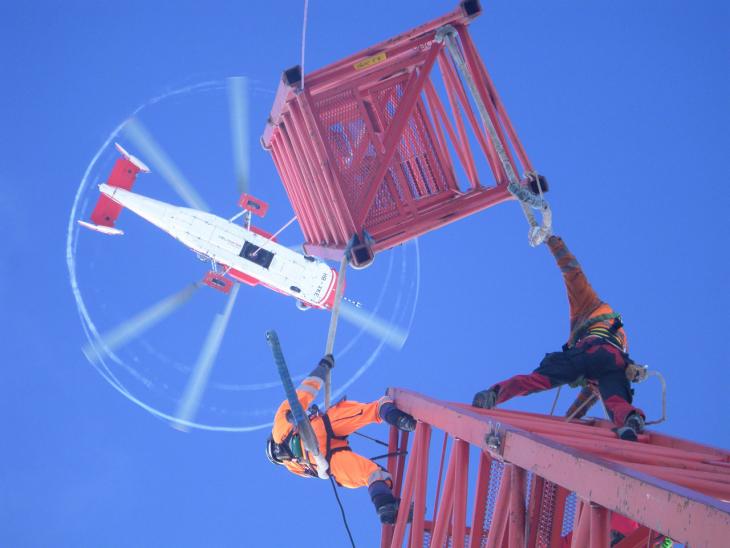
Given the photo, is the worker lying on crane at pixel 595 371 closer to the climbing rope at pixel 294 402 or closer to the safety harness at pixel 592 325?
the safety harness at pixel 592 325

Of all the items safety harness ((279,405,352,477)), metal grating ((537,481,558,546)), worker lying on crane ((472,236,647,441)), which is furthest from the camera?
safety harness ((279,405,352,477))

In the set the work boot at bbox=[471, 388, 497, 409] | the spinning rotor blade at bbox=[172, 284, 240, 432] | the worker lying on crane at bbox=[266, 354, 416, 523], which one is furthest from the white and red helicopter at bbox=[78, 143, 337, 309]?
the work boot at bbox=[471, 388, 497, 409]

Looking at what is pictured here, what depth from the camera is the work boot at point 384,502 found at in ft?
28.9

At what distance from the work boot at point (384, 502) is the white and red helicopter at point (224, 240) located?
1123 centimetres

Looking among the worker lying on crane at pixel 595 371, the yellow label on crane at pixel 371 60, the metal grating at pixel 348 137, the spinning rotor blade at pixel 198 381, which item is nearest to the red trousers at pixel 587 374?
the worker lying on crane at pixel 595 371

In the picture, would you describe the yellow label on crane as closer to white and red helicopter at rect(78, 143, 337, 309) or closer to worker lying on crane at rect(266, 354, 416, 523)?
worker lying on crane at rect(266, 354, 416, 523)

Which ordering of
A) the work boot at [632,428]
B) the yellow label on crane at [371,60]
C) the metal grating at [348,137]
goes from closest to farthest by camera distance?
the work boot at [632,428] → the yellow label on crane at [371,60] → the metal grating at [348,137]

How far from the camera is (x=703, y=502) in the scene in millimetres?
3695

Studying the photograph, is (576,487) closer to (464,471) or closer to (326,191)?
(464,471)

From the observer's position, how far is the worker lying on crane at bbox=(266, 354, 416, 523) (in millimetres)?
9766

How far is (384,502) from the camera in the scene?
9.02 meters

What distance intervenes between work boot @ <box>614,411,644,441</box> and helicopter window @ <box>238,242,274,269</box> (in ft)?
43.4

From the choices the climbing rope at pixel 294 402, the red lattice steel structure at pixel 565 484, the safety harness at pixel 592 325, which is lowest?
the red lattice steel structure at pixel 565 484

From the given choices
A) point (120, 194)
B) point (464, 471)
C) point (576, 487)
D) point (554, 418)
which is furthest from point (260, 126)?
point (576, 487)
